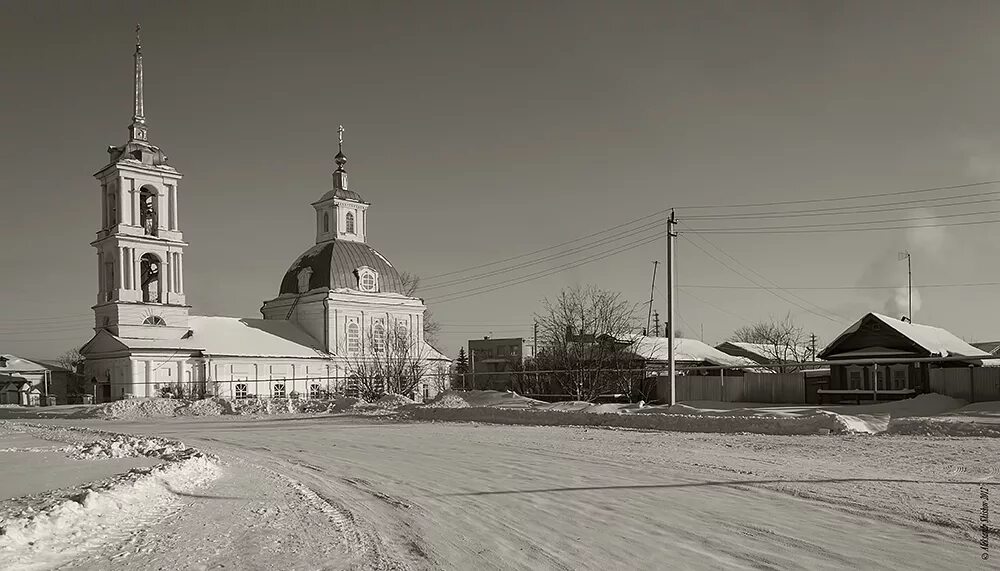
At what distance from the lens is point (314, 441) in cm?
2061

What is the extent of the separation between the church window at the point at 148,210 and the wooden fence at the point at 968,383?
146 feet

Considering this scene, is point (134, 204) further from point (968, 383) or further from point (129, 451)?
point (968, 383)

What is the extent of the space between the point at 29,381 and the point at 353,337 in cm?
2446

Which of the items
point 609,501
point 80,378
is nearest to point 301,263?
point 80,378

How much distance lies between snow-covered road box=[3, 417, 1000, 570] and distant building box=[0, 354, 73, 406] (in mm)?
49245

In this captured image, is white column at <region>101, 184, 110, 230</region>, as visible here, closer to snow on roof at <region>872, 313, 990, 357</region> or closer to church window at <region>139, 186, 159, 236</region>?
church window at <region>139, 186, 159, 236</region>

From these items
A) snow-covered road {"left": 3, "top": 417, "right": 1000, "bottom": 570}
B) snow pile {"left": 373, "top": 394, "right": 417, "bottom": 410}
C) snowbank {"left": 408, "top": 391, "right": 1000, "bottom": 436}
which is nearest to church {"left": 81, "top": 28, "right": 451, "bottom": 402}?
snow pile {"left": 373, "top": 394, "right": 417, "bottom": 410}

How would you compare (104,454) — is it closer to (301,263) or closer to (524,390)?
(524,390)

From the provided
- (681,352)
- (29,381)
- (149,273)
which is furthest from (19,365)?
(681,352)

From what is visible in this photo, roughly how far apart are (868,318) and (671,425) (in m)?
13.8

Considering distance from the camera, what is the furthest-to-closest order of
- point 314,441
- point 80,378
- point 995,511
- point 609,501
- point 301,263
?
point 301,263 → point 80,378 → point 314,441 → point 609,501 → point 995,511

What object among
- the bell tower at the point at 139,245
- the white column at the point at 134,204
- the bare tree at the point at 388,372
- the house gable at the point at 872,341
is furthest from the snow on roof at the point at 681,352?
the white column at the point at 134,204

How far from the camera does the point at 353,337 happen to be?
61219mm

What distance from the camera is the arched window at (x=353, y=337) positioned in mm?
60781
